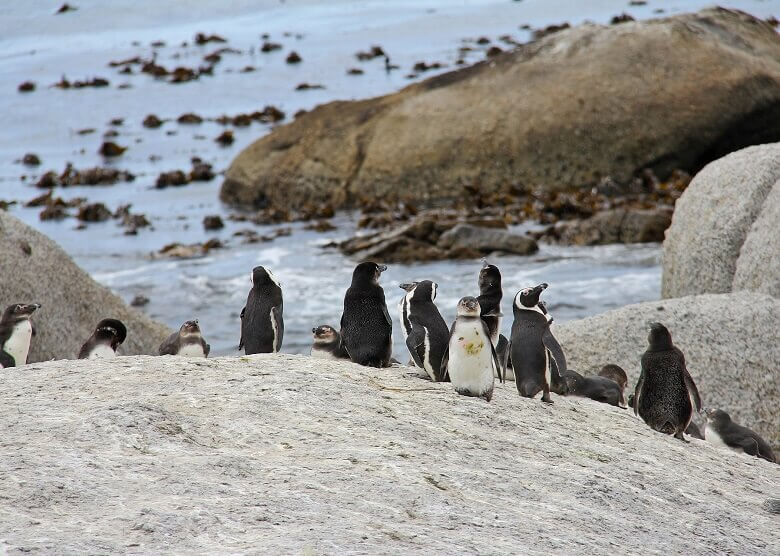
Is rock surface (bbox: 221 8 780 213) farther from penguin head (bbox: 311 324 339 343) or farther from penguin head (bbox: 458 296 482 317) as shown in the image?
penguin head (bbox: 458 296 482 317)

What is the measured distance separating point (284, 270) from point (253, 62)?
67.8 ft

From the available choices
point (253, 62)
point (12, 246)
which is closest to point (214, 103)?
point (253, 62)

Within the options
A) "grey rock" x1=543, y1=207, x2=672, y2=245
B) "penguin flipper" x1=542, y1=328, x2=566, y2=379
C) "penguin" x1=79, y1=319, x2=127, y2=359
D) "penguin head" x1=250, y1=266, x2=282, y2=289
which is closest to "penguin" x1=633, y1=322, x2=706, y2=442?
"penguin flipper" x1=542, y1=328, x2=566, y2=379

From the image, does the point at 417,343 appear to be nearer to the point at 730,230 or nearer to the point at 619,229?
the point at 730,230

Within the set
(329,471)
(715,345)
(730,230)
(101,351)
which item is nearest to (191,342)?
(101,351)

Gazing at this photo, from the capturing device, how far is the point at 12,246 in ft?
30.9

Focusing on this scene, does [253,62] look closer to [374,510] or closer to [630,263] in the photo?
[630,263]

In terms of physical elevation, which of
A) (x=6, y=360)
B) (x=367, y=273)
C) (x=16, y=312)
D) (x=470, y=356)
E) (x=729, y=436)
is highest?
(x=367, y=273)

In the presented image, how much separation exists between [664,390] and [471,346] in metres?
1.22

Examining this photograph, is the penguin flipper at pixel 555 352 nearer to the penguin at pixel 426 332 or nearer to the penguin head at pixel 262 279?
the penguin at pixel 426 332

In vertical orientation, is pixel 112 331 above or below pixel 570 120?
below

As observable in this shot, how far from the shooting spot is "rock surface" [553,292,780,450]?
8102 millimetres

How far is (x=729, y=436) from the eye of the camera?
698 cm

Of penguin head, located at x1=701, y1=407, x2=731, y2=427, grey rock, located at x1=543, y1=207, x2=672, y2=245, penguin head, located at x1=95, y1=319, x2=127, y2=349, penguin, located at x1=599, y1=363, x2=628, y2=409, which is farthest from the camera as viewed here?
grey rock, located at x1=543, y1=207, x2=672, y2=245
